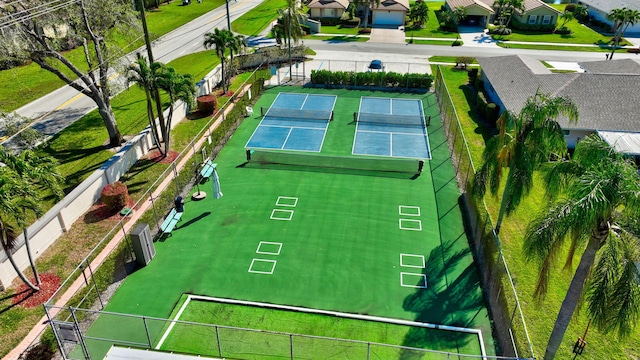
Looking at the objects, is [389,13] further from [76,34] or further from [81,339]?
[81,339]

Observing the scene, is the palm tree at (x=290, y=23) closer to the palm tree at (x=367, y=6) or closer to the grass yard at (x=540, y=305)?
the palm tree at (x=367, y=6)

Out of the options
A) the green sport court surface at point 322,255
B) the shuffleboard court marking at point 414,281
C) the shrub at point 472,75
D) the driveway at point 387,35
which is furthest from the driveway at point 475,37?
the shuffleboard court marking at point 414,281

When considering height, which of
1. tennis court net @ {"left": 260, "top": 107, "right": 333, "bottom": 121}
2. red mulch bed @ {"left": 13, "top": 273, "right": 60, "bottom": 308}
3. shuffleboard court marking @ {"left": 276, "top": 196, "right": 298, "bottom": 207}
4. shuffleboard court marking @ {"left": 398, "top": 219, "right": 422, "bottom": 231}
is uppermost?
tennis court net @ {"left": 260, "top": 107, "right": 333, "bottom": 121}

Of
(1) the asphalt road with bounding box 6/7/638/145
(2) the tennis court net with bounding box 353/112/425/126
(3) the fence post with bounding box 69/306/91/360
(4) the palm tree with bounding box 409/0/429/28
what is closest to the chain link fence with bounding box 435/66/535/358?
(2) the tennis court net with bounding box 353/112/425/126

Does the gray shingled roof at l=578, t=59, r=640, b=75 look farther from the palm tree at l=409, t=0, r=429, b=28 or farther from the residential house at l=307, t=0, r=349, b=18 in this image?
the residential house at l=307, t=0, r=349, b=18

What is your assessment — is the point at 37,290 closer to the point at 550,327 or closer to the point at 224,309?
the point at 224,309

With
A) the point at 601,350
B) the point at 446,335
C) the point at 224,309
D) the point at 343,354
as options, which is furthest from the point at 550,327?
the point at 224,309
